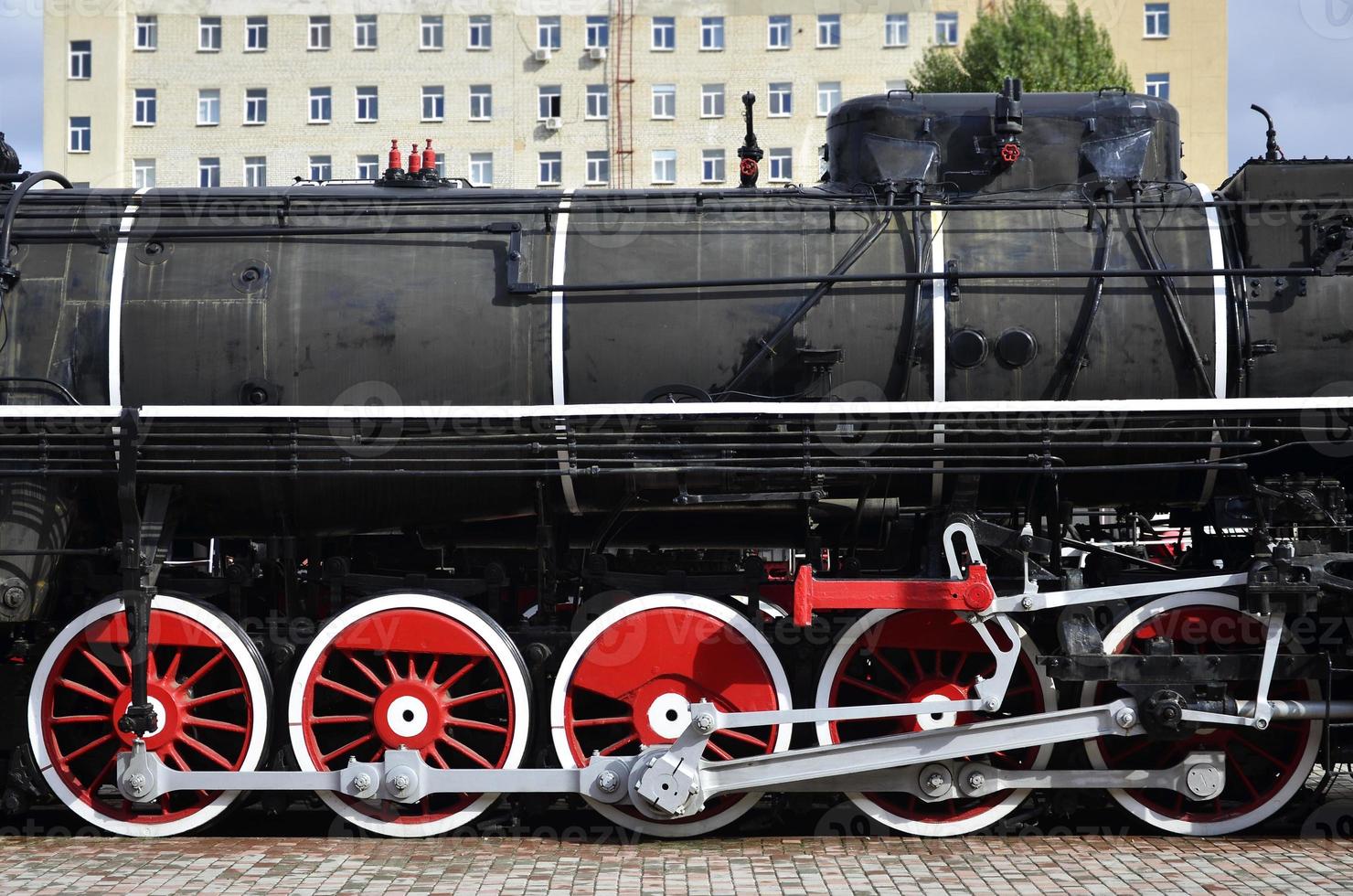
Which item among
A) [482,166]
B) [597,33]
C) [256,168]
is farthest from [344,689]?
[256,168]

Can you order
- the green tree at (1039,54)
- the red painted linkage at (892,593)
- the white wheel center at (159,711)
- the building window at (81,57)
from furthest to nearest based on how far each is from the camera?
the building window at (81,57) < the green tree at (1039,54) < the white wheel center at (159,711) < the red painted linkage at (892,593)

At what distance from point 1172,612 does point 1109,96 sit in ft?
9.67

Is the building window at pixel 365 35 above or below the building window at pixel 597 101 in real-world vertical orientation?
above

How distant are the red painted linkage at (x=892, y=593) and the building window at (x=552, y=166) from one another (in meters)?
36.3

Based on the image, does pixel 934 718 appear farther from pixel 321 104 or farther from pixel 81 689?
pixel 321 104

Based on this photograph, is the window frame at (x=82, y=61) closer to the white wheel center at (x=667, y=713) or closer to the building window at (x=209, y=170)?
the building window at (x=209, y=170)

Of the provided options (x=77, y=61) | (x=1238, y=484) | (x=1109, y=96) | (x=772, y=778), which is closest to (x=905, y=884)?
(x=772, y=778)

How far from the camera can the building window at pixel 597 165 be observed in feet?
138

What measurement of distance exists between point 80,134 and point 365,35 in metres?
9.69

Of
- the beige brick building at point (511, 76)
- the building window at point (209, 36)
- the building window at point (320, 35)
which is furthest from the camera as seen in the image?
the building window at point (209, 36)

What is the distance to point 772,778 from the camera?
681 centimetres

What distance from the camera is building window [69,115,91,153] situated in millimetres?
43062

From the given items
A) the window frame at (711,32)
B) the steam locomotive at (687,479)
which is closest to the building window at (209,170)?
the window frame at (711,32)

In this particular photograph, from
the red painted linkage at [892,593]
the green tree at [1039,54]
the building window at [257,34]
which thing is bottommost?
the red painted linkage at [892,593]
